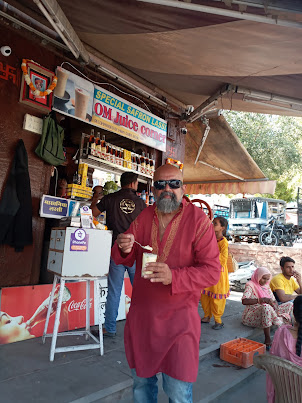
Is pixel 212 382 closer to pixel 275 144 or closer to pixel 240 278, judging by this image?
pixel 240 278

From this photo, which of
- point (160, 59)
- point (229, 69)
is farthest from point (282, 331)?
point (160, 59)

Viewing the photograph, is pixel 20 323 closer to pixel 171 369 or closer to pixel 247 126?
pixel 171 369

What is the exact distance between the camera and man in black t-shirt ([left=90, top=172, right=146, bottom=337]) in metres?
3.45

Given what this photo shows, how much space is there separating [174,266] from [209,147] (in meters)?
6.18

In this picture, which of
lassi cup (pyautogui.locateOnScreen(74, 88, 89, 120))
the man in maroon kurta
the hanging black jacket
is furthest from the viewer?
lassi cup (pyautogui.locateOnScreen(74, 88, 89, 120))

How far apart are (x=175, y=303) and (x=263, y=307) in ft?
9.19

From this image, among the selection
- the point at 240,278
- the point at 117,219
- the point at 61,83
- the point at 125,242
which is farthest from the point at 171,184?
the point at 240,278

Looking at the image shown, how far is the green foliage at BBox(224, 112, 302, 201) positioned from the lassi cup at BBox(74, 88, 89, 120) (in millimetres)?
13472

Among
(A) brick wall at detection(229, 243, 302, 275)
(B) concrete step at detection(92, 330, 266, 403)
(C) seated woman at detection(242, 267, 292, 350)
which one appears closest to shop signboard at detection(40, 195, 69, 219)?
(B) concrete step at detection(92, 330, 266, 403)

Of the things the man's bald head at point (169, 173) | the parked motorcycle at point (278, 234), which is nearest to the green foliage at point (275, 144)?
the parked motorcycle at point (278, 234)

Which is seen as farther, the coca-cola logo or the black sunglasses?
the coca-cola logo

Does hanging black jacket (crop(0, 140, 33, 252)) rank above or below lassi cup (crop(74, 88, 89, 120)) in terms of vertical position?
below

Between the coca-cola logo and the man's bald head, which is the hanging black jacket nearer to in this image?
the coca-cola logo

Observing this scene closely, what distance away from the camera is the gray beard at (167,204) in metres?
1.82
